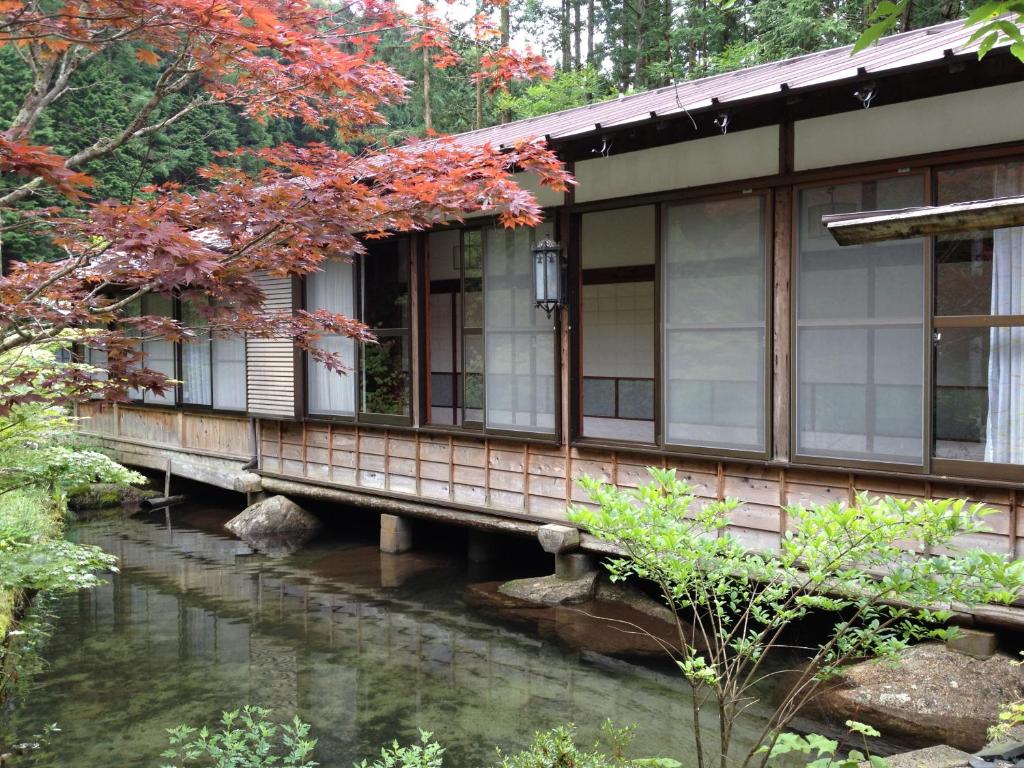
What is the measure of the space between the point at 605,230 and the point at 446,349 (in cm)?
354

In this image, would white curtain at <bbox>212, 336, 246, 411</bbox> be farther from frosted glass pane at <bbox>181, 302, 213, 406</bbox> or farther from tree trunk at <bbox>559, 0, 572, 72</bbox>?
tree trunk at <bbox>559, 0, 572, 72</bbox>

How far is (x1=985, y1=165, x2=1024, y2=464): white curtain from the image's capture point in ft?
19.0

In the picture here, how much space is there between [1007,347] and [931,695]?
2497 millimetres

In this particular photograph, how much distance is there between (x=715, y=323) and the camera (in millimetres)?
7371

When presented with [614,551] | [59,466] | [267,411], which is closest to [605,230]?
[267,411]

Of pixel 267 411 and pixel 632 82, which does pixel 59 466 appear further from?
pixel 632 82

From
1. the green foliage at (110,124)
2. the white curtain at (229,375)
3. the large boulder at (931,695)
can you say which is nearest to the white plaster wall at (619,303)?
the white curtain at (229,375)

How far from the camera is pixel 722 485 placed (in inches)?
292

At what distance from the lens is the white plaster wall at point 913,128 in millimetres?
5793

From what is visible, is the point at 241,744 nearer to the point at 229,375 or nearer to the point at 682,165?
the point at 682,165

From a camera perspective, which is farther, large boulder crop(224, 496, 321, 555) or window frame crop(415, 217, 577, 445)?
large boulder crop(224, 496, 321, 555)

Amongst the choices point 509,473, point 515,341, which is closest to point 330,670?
point 509,473

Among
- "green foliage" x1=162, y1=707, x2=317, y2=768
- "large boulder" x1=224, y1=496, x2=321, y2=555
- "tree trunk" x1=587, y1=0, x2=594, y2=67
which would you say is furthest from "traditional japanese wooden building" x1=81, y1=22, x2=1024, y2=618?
"tree trunk" x1=587, y1=0, x2=594, y2=67

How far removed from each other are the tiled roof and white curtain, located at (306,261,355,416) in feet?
8.87
